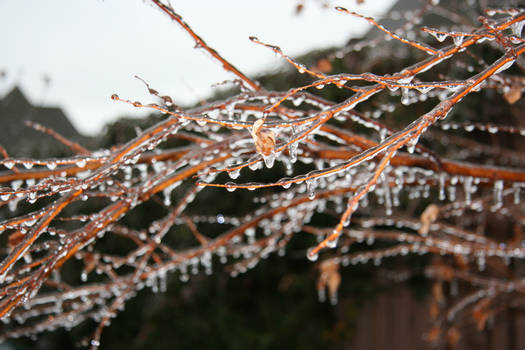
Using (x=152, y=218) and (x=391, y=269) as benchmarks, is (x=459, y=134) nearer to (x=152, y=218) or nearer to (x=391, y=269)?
(x=391, y=269)

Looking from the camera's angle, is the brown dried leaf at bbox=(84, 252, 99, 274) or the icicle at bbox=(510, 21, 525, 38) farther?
the brown dried leaf at bbox=(84, 252, 99, 274)

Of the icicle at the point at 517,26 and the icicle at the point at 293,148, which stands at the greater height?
the icicle at the point at 517,26

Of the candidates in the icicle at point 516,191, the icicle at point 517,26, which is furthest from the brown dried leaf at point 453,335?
the icicle at point 517,26

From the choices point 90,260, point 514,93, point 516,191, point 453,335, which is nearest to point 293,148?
point 514,93

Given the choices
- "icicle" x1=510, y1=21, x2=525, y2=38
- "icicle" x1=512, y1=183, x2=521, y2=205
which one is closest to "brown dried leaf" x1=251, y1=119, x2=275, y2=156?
"icicle" x1=510, y1=21, x2=525, y2=38

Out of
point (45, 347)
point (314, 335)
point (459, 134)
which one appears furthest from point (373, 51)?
point (45, 347)

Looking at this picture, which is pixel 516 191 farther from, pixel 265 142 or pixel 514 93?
pixel 265 142

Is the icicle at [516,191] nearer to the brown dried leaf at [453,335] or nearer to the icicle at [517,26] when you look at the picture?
the icicle at [517,26]

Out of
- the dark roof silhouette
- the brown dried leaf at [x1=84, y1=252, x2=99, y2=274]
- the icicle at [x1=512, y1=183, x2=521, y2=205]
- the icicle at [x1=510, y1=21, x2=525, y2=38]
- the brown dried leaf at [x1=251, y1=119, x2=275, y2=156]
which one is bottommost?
the brown dried leaf at [x1=84, y1=252, x2=99, y2=274]

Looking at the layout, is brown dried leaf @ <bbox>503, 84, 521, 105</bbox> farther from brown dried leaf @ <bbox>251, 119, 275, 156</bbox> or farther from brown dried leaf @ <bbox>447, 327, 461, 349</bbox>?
brown dried leaf @ <bbox>447, 327, 461, 349</bbox>
